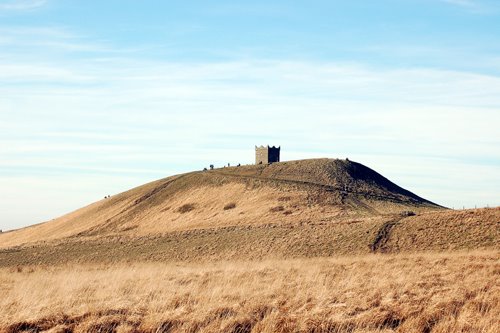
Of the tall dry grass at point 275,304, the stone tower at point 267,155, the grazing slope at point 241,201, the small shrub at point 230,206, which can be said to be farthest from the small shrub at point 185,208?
the tall dry grass at point 275,304

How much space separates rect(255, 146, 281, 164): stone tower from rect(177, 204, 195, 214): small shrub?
29.8 metres

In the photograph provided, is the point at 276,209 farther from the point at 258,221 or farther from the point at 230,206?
the point at 230,206

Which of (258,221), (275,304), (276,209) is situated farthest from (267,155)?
(275,304)

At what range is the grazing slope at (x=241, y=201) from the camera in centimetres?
8262

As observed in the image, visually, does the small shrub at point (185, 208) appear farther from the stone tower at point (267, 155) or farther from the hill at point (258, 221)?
the stone tower at point (267, 155)

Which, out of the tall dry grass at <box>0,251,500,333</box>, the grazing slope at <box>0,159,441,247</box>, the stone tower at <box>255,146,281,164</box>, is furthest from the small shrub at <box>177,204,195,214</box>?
Answer: the tall dry grass at <box>0,251,500,333</box>

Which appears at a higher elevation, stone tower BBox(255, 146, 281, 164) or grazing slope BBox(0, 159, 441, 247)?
stone tower BBox(255, 146, 281, 164)

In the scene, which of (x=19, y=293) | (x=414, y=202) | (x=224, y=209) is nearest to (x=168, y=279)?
(x=19, y=293)

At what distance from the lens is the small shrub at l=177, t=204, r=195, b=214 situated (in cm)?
9472

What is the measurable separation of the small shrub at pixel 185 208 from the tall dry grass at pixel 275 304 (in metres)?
74.3

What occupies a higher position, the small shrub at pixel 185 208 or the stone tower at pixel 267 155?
the stone tower at pixel 267 155

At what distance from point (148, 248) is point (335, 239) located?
20180 millimetres

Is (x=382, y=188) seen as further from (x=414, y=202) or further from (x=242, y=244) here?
(x=242, y=244)

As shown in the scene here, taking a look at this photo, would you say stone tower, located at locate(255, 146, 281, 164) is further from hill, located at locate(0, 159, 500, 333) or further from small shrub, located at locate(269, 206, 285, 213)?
small shrub, located at locate(269, 206, 285, 213)
